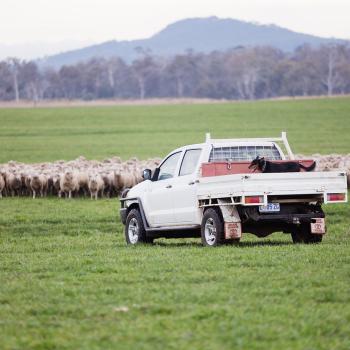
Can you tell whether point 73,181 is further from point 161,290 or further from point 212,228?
point 161,290

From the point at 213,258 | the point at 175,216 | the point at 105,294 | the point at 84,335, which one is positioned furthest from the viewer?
the point at 175,216

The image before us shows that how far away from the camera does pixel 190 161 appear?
15.9 meters

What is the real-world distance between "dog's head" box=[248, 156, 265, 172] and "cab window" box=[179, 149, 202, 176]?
0.88 metres

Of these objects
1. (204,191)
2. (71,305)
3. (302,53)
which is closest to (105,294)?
(71,305)

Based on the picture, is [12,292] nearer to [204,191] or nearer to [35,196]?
[204,191]

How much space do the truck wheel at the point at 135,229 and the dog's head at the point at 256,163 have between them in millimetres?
2408

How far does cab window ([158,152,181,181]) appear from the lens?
53.7ft

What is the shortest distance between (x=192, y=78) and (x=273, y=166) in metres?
157

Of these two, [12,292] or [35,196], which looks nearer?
[12,292]

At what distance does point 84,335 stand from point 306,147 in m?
45.9

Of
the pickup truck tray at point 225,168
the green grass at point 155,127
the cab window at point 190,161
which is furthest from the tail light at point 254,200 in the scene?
the green grass at point 155,127

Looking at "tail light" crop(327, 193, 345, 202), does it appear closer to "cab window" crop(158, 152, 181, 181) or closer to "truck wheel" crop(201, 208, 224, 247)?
"truck wheel" crop(201, 208, 224, 247)

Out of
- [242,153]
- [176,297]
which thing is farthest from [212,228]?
[176,297]

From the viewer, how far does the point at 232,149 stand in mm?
15734
